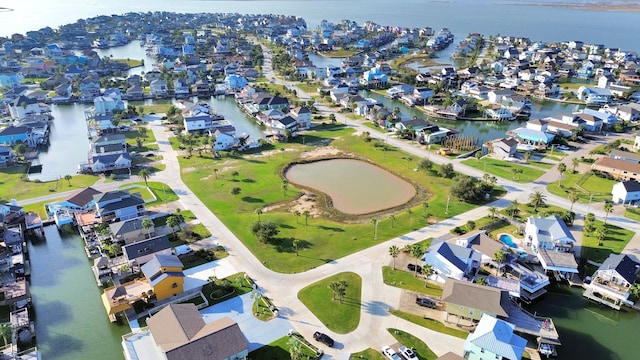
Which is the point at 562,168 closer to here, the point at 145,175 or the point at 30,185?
A: the point at 145,175

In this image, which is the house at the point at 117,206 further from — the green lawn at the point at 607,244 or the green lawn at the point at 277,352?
the green lawn at the point at 607,244

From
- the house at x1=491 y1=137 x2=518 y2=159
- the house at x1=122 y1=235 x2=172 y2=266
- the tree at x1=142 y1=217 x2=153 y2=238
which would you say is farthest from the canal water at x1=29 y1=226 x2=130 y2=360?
the house at x1=491 y1=137 x2=518 y2=159

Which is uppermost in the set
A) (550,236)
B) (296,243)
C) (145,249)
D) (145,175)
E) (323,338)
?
(145,175)

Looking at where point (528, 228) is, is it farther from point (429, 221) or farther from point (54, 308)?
point (54, 308)

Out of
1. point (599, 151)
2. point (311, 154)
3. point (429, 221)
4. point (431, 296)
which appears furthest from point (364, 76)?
point (431, 296)

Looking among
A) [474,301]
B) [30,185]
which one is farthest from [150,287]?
[30,185]

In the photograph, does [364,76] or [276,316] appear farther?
[364,76]

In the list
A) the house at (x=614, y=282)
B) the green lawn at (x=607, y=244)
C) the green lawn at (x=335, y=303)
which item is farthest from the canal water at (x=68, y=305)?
the green lawn at (x=607, y=244)
